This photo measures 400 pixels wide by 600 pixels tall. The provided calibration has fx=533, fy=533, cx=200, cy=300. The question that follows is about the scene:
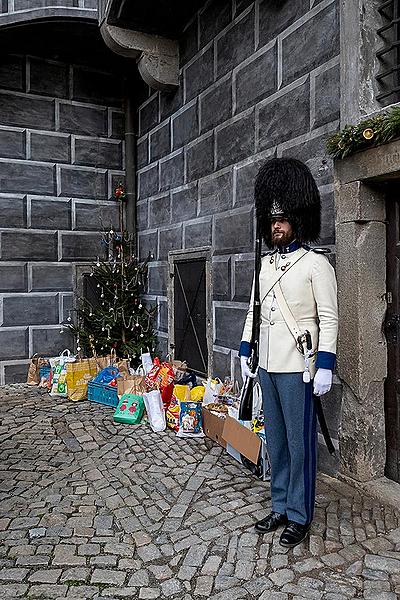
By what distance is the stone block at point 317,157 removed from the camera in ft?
11.6

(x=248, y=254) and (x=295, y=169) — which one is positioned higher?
(x=295, y=169)

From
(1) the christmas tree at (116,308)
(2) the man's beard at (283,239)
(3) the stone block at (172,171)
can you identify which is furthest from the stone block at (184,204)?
(2) the man's beard at (283,239)

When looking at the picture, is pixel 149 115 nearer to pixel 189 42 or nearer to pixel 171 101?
pixel 171 101

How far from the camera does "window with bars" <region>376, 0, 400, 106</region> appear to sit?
130 inches

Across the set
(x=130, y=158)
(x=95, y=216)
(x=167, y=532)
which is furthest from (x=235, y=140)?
(x=167, y=532)

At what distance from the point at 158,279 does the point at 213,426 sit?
2523mm

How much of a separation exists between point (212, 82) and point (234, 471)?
137 inches

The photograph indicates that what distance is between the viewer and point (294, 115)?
383 centimetres

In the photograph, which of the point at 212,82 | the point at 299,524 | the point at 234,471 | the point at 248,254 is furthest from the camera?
the point at 212,82

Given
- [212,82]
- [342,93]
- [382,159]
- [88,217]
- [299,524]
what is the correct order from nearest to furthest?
[299,524] < [382,159] < [342,93] < [212,82] < [88,217]

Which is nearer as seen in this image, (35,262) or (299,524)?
(299,524)

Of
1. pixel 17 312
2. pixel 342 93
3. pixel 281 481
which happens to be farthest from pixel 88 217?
pixel 281 481

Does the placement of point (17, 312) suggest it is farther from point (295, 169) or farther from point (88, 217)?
point (295, 169)

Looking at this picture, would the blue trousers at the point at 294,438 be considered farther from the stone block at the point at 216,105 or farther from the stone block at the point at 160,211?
the stone block at the point at 160,211
